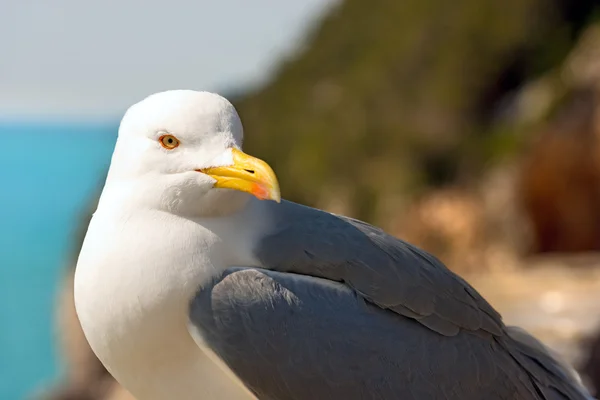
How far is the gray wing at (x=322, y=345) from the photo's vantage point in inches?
122

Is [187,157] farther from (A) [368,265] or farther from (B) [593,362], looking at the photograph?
(B) [593,362]

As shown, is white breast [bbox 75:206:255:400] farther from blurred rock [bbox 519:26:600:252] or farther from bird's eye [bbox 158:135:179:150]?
blurred rock [bbox 519:26:600:252]

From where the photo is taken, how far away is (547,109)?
13.4 metres

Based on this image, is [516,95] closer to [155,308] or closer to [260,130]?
[260,130]

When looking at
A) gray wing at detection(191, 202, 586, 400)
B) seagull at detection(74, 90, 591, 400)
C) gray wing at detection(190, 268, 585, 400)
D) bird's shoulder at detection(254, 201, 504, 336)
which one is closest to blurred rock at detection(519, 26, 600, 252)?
gray wing at detection(191, 202, 586, 400)

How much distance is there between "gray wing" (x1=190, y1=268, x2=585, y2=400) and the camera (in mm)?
3088

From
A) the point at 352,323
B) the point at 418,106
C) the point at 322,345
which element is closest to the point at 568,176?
the point at 418,106

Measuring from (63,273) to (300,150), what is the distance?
5.53m

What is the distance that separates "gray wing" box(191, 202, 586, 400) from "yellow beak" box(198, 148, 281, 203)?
326 millimetres

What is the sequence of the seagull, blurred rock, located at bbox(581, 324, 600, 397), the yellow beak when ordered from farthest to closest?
blurred rock, located at bbox(581, 324, 600, 397)
the seagull
the yellow beak

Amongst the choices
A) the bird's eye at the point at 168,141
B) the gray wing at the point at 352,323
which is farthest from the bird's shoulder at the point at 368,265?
the bird's eye at the point at 168,141

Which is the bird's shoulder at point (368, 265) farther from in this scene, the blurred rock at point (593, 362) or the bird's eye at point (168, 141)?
the blurred rock at point (593, 362)

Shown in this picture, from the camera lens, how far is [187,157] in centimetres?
307

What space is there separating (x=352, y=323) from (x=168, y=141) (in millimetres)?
881
